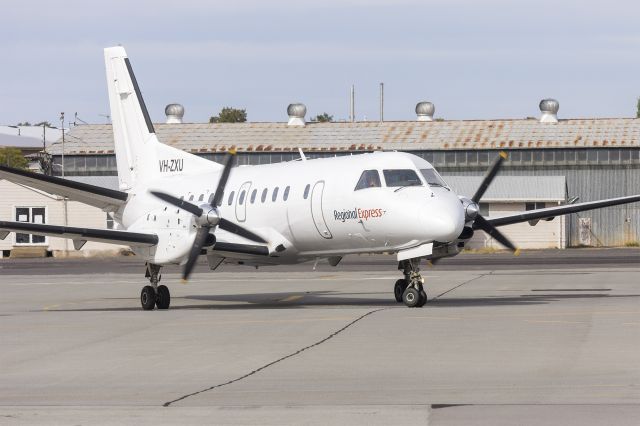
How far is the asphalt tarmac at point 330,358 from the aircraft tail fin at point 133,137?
3.84 m

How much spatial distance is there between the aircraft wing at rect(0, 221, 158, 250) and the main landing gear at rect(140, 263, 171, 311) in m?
0.79

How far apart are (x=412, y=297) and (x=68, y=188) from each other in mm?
9325

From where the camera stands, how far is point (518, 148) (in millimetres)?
79188

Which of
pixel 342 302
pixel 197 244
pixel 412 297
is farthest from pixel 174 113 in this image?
pixel 412 297

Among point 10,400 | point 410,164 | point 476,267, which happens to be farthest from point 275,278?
point 10,400

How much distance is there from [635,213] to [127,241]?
54551mm

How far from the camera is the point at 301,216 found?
88.3 ft

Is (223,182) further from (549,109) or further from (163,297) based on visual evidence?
(549,109)

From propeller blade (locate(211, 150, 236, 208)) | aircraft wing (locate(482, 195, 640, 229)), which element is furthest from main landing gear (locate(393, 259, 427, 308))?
propeller blade (locate(211, 150, 236, 208))

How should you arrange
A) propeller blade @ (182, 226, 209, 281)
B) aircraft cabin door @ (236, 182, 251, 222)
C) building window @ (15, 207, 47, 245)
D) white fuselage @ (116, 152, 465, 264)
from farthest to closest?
building window @ (15, 207, 47, 245) < aircraft cabin door @ (236, 182, 251, 222) < propeller blade @ (182, 226, 209, 281) < white fuselage @ (116, 152, 465, 264)

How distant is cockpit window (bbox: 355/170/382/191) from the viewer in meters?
25.4

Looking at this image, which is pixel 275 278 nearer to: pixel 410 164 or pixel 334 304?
pixel 334 304

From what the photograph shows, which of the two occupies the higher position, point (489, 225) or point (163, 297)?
point (489, 225)

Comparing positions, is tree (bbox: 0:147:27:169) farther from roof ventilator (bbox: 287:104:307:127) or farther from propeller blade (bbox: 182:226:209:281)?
propeller blade (bbox: 182:226:209:281)
